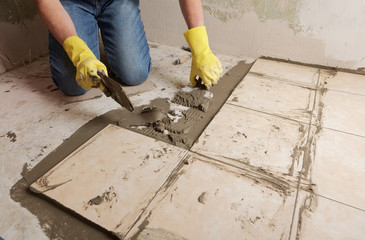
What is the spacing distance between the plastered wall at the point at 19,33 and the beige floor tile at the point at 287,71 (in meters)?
1.78

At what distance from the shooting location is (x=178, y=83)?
172cm

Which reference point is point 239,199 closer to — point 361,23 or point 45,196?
point 45,196

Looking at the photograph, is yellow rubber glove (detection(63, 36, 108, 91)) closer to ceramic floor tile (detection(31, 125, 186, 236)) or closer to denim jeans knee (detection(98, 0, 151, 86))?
ceramic floor tile (detection(31, 125, 186, 236))

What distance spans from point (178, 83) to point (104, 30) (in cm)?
63

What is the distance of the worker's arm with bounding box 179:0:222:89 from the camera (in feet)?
4.73

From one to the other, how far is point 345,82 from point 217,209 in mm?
1430

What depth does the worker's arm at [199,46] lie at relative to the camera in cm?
144

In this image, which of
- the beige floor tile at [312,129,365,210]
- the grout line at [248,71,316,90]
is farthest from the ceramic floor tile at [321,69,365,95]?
the beige floor tile at [312,129,365,210]

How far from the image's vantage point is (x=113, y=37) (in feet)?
5.45

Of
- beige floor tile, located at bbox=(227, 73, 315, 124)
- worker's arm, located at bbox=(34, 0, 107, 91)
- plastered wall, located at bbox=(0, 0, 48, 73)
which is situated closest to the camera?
worker's arm, located at bbox=(34, 0, 107, 91)

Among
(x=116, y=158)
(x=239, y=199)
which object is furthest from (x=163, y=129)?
(x=239, y=199)

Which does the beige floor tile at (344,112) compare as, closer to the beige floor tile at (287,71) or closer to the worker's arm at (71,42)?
the beige floor tile at (287,71)

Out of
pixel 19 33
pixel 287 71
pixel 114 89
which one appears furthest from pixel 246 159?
pixel 19 33

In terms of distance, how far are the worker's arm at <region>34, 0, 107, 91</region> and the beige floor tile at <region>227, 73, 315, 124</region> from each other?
0.80 meters
